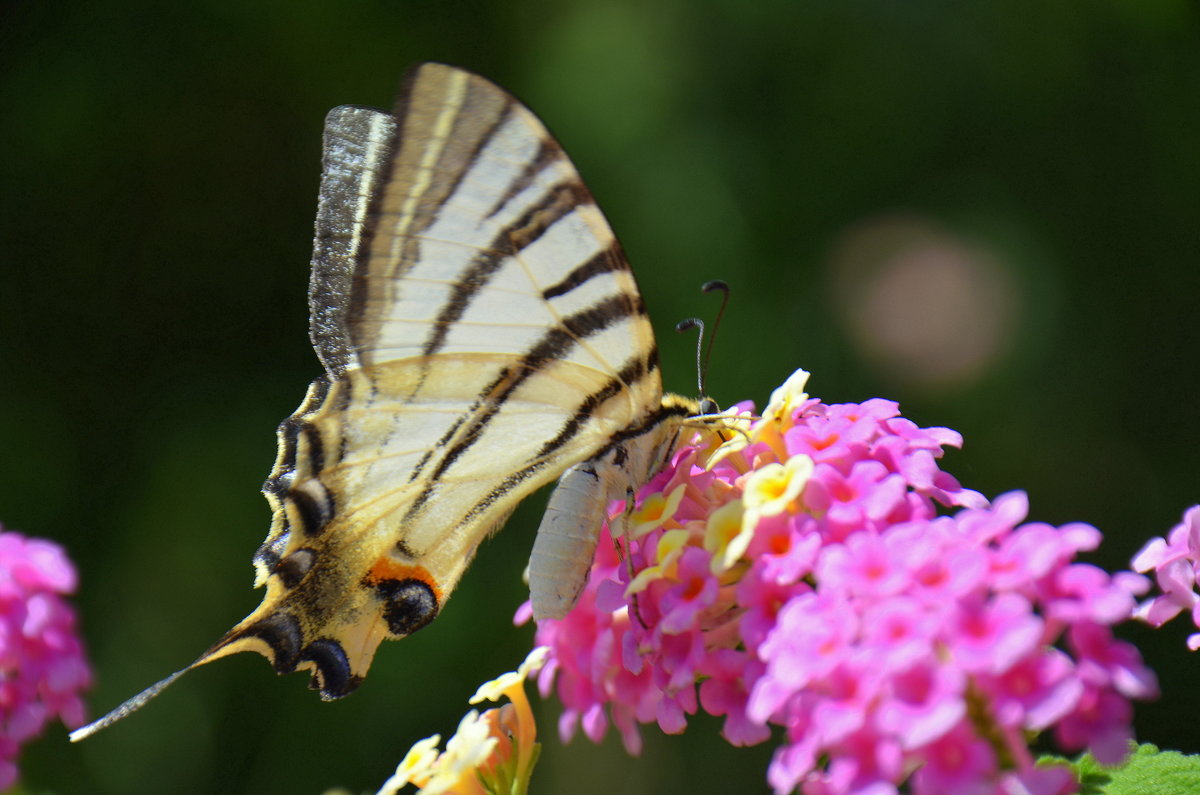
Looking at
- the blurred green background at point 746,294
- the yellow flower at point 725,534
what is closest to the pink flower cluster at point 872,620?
the yellow flower at point 725,534

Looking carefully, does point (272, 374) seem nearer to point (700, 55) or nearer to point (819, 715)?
point (700, 55)

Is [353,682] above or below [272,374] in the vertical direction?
above

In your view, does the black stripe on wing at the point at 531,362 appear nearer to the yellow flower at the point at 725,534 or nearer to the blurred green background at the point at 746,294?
the yellow flower at the point at 725,534

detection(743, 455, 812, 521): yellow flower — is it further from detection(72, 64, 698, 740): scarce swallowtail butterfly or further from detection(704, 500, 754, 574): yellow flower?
detection(72, 64, 698, 740): scarce swallowtail butterfly

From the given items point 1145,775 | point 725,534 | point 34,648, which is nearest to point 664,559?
point 725,534

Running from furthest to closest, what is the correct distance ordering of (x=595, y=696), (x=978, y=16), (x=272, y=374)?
(x=272, y=374)
(x=978, y=16)
(x=595, y=696)

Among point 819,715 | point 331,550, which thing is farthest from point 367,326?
point 819,715

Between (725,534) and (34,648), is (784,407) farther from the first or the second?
(34,648)
